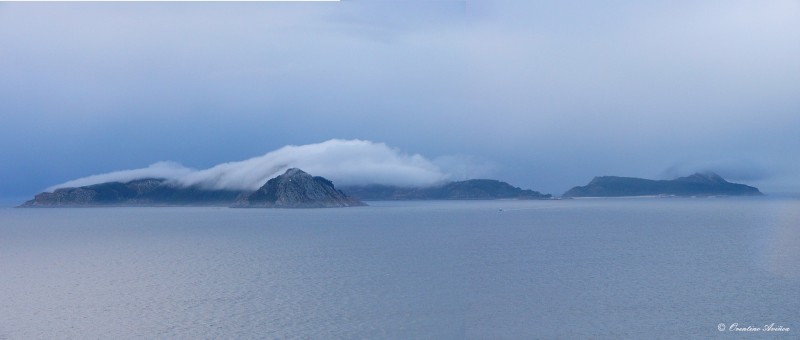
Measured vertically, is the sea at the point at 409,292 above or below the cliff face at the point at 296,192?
below

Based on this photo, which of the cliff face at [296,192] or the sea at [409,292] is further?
the cliff face at [296,192]

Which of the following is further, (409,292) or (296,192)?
(296,192)

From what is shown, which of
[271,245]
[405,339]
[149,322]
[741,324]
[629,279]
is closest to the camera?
[405,339]

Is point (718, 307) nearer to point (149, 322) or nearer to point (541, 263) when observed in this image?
point (541, 263)

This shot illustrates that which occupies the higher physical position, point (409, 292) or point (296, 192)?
point (296, 192)

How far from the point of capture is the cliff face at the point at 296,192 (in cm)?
18100

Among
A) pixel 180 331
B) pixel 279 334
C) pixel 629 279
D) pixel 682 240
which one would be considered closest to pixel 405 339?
pixel 279 334

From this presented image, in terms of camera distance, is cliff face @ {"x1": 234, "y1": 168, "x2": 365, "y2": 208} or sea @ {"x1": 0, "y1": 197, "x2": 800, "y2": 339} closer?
sea @ {"x1": 0, "y1": 197, "x2": 800, "y2": 339}

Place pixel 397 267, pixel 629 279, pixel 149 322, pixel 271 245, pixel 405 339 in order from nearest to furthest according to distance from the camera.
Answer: pixel 405 339, pixel 149 322, pixel 629 279, pixel 397 267, pixel 271 245

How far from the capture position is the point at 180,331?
22062 millimetres

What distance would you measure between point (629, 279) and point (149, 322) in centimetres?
2303

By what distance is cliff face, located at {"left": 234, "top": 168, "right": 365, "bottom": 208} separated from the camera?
181000 mm

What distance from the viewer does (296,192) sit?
182 metres

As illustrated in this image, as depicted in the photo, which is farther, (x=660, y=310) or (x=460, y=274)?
(x=460, y=274)
